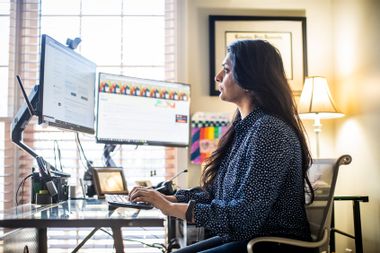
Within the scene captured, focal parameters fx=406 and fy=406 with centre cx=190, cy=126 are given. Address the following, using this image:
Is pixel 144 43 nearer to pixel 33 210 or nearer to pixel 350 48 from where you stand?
pixel 350 48

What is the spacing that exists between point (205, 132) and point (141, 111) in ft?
1.70

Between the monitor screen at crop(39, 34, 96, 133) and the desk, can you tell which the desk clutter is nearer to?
the monitor screen at crop(39, 34, 96, 133)

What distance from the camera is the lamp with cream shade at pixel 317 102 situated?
7.87 feet

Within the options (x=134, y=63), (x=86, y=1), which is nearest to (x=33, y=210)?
(x=134, y=63)

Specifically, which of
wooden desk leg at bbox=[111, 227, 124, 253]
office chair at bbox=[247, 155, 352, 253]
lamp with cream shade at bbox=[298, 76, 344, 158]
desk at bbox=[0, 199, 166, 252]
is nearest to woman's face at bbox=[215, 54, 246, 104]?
office chair at bbox=[247, 155, 352, 253]

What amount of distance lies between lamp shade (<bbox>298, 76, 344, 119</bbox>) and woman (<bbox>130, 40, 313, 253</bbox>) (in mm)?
1024

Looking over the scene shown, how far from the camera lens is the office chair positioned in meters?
1.16

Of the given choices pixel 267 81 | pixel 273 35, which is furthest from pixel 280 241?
pixel 273 35

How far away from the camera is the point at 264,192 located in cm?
116

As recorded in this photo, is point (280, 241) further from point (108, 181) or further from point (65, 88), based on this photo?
point (65, 88)

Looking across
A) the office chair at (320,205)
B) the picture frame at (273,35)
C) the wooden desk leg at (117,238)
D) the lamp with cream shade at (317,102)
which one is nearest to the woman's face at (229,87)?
the office chair at (320,205)

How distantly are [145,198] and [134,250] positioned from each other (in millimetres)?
1378

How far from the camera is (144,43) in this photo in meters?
2.81

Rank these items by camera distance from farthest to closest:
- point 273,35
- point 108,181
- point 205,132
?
point 273,35, point 205,132, point 108,181
